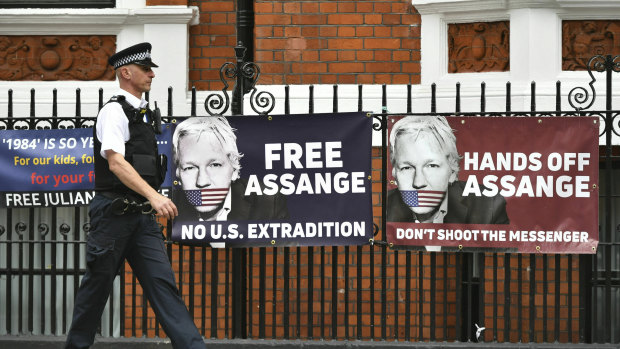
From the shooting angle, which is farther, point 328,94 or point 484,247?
point 328,94

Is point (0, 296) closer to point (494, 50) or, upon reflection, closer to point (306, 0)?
point (306, 0)

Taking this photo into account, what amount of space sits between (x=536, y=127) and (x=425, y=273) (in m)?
2.32

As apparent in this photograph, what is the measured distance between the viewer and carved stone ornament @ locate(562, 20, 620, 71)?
9203 mm

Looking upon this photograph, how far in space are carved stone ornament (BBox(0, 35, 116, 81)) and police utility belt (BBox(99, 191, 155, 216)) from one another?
3825mm

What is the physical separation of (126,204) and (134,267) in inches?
16.3

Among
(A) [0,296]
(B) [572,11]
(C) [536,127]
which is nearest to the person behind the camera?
(C) [536,127]

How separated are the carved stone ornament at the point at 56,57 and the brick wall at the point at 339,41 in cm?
147

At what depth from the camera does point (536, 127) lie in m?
7.36

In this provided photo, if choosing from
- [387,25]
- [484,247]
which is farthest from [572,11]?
[484,247]

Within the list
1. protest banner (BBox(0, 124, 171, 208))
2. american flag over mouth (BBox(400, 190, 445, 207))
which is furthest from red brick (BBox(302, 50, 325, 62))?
american flag over mouth (BBox(400, 190, 445, 207))

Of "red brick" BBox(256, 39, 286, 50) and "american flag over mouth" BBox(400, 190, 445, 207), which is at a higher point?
"red brick" BBox(256, 39, 286, 50)

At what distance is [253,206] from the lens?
752 centimetres

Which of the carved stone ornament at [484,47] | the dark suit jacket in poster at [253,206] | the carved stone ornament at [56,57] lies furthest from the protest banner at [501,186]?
the carved stone ornament at [56,57]

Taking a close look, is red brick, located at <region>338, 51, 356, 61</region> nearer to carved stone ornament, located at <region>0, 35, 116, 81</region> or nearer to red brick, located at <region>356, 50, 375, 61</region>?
red brick, located at <region>356, 50, 375, 61</region>
